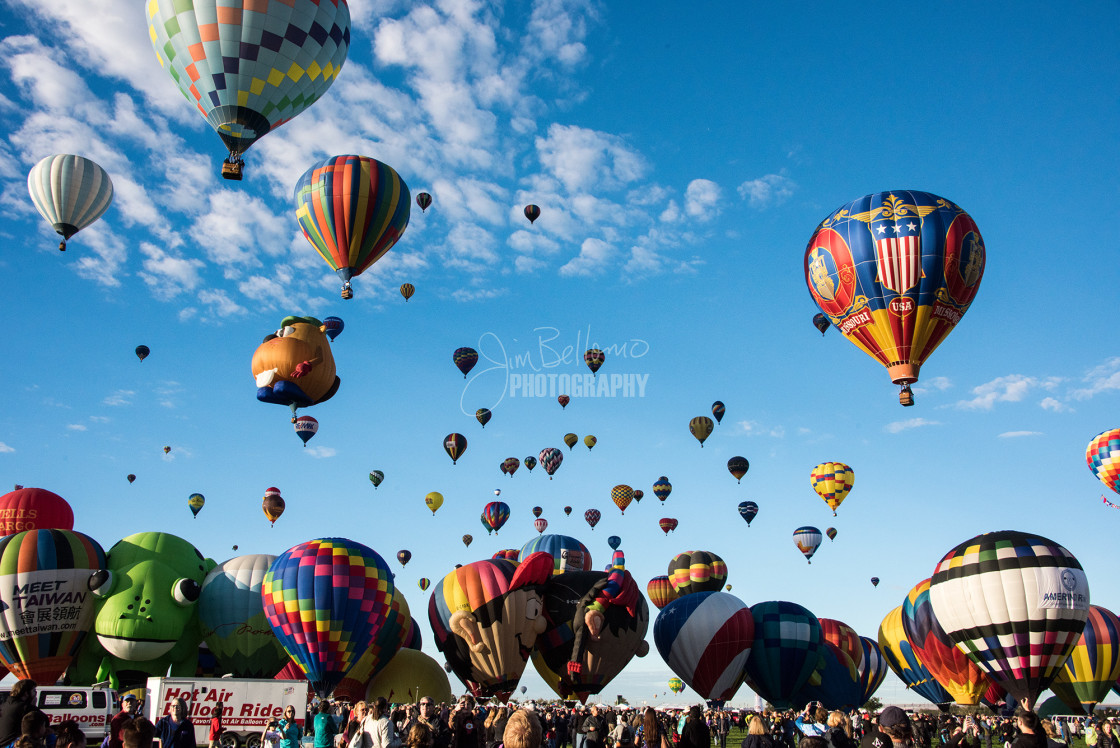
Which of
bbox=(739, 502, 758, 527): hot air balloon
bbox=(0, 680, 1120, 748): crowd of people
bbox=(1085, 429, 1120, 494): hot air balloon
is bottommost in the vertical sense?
bbox=(0, 680, 1120, 748): crowd of people

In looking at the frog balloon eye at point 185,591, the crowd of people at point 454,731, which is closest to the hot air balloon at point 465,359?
the frog balloon eye at point 185,591

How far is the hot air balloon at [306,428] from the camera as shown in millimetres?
27047

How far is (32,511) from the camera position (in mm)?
21688

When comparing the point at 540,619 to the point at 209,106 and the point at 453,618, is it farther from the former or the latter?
the point at 209,106

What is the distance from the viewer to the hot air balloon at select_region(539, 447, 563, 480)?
37750 millimetres

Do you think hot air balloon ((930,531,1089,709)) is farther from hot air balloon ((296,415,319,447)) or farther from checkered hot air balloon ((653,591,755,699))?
hot air balloon ((296,415,319,447))

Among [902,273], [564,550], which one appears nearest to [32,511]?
[564,550]

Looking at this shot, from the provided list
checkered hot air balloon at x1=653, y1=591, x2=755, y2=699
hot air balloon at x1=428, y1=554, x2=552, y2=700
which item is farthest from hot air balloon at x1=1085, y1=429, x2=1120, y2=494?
hot air balloon at x1=428, y1=554, x2=552, y2=700

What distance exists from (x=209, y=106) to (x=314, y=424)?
12766 mm

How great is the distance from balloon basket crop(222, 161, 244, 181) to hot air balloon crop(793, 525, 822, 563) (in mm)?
28076

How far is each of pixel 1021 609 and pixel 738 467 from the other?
19.1m

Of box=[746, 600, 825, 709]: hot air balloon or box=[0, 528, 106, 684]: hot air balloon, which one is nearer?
box=[0, 528, 106, 684]: hot air balloon

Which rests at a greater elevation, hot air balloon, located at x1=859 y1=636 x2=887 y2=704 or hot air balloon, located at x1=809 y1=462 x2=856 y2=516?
hot air balloon, located at x1=809 y1=462 x2=856 y2=516

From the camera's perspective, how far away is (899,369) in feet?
57.5
